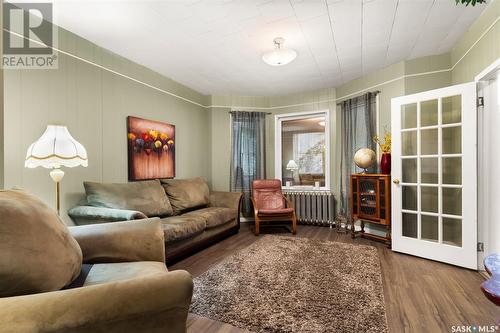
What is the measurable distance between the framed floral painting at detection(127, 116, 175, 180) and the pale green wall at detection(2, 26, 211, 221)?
0.09 meters

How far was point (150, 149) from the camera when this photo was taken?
3.34 m

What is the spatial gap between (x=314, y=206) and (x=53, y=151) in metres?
3.66

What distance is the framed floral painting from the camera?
3.09 m

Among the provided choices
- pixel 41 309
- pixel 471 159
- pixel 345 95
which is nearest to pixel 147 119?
pixel 41 309

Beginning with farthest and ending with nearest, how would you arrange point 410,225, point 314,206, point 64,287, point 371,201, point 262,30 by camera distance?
point 314,206, point 371,201, point 410,225, point 262,30, point 64,287

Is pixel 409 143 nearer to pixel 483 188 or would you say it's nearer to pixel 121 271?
pixel 483 188

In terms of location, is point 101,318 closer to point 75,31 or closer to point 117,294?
point 117,294

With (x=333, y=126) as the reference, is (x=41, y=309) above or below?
below

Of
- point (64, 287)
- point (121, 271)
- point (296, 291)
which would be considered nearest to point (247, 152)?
point (296, 291)

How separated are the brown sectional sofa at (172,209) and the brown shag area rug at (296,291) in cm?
48

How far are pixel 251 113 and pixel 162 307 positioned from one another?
160 inches

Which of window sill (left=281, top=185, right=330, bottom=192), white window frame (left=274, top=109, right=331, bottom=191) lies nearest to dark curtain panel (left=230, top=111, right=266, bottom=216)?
white window frame (left=274, top=109, right=331, bottom=191)

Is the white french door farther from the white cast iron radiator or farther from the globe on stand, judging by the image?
the white cast iron radiator

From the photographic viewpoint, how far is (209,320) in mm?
1586
